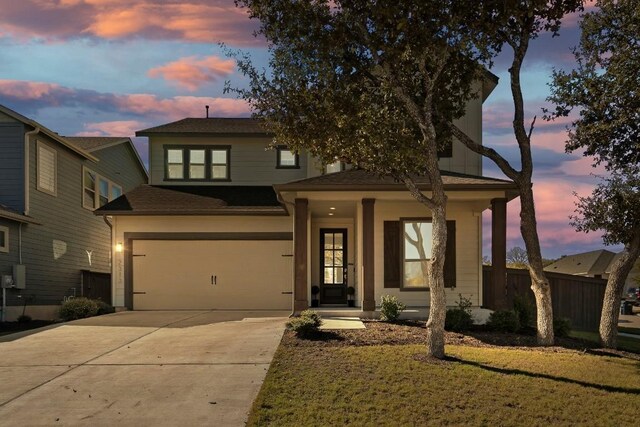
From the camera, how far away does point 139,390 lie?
848 centimetres

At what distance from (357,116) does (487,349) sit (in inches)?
189

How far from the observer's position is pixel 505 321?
13727mm

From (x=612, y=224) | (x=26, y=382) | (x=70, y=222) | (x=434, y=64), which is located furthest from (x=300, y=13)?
(x=70, y=222)

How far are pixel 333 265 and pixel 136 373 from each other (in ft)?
31.4

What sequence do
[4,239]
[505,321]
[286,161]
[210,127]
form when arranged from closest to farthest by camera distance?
[505,321]
[4,239]
[286,161]
[210,127]

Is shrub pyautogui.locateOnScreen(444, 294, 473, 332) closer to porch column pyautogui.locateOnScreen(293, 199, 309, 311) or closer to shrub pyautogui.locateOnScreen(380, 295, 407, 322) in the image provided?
shrub pyautogui.locateOnScreen(380, 295, 407, 322)

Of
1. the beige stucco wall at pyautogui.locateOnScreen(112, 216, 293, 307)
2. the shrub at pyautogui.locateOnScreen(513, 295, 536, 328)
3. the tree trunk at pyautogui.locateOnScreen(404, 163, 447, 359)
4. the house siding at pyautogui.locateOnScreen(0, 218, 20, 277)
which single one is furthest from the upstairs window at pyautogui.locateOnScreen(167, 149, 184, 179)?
the tree trunk at pyautogui.locateOnScreen(404, 163, 447, 359)

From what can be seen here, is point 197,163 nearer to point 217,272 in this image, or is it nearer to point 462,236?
point 217,272

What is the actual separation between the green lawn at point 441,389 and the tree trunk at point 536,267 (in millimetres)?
1238

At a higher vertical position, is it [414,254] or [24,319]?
[414,254]

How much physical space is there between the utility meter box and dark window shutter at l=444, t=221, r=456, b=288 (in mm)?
12269

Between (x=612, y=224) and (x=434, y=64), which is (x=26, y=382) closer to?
(x=434, y=64)

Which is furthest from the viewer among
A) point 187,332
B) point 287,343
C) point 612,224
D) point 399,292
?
point 399,292

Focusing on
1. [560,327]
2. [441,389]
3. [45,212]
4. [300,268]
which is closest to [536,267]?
[560,327]
